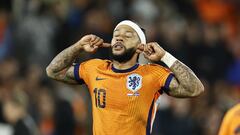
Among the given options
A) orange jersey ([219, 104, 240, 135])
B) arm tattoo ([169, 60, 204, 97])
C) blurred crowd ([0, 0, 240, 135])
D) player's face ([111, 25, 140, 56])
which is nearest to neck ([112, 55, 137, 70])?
player's face ([111, 25, 140, 56])

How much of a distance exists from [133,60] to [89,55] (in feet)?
20.8

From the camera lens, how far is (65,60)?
948 cm

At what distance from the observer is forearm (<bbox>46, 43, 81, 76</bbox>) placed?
9445 millimetres

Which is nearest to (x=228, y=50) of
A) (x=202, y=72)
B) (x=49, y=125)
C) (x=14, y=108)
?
(x=202, y=72)

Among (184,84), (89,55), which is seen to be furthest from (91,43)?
(89,55)

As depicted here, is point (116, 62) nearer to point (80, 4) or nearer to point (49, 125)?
point (49, 125)

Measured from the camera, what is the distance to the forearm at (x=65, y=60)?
9445 mm

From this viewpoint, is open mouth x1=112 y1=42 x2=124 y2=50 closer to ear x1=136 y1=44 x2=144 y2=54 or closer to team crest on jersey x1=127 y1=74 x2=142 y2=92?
ear x1=136 y1=44 x2=144 y2=54


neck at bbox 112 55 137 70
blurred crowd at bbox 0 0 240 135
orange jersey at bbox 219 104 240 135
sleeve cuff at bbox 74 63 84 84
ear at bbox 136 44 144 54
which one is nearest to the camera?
ear at bbox 136 44 144 54

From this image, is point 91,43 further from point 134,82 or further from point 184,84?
point 184,84

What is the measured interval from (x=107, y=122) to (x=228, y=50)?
8634 mm

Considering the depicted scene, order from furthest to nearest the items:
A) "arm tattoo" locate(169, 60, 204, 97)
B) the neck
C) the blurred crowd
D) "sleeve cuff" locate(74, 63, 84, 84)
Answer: the blurred crowd → "sleeve cuff" locate(74, 63, 84, 84) → the neck → "arm tattoo" locate(169, 60, 204, 97)

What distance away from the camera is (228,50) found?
56.9 ft

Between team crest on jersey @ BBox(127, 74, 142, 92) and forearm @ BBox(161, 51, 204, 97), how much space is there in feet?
1.02
